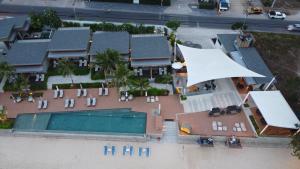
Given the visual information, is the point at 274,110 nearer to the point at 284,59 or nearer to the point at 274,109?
the point at 274,109

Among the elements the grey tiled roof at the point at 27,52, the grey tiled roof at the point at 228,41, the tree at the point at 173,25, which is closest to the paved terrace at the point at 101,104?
the grey tiled roof at the point at 27,52

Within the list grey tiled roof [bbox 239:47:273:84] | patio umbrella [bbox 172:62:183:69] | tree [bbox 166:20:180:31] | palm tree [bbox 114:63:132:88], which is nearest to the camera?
palm tree [bbox 114:63:132:88]

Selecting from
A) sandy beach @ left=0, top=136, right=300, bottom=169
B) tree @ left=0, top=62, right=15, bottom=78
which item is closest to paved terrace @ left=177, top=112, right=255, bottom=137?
sandy beach @ left=0, top=136, right=300, bottom=169

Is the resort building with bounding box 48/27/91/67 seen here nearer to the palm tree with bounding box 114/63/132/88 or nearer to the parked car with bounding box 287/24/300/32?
the palm tree with bounding box 114/63/132/88

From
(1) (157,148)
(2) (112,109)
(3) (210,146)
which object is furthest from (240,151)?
(2) (112,109)

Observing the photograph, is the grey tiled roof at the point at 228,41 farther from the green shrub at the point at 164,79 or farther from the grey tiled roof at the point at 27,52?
the grey tiled roof at the point at 27,52

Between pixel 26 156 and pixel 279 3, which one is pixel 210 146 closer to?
pixel 26 156

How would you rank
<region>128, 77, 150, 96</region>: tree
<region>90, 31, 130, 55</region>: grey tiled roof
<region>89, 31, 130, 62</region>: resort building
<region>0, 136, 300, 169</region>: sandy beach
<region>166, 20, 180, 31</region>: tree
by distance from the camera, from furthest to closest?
1. <region>166, 20, 180, 31</region>: tree
2. <region>90, 31, 130, 55</region>: grey tiled roof
3. <region>89, 31, 130, 62</region>: resort building
4. <region>128, 77, 150, 96</region>: tree
5. <region>0, 136, 300, 169</region>: sandy beach
